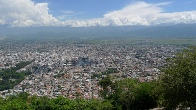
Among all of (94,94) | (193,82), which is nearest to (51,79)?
(94,94)

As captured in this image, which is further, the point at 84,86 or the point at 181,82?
the point at 84,86

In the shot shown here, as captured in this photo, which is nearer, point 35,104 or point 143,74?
point 35,104

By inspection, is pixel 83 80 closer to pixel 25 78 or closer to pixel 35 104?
pixel 25 78

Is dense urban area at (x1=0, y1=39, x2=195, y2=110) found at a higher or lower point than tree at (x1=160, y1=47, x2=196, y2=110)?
lower

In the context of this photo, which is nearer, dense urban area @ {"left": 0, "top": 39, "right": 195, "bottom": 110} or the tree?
the tree

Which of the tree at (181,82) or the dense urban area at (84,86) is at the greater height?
the tree at (181,82)

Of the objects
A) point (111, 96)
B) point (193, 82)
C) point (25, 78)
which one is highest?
point (193, 82)

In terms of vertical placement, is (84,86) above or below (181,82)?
below

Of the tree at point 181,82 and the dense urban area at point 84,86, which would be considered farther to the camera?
the dense urban area at point 84,86
